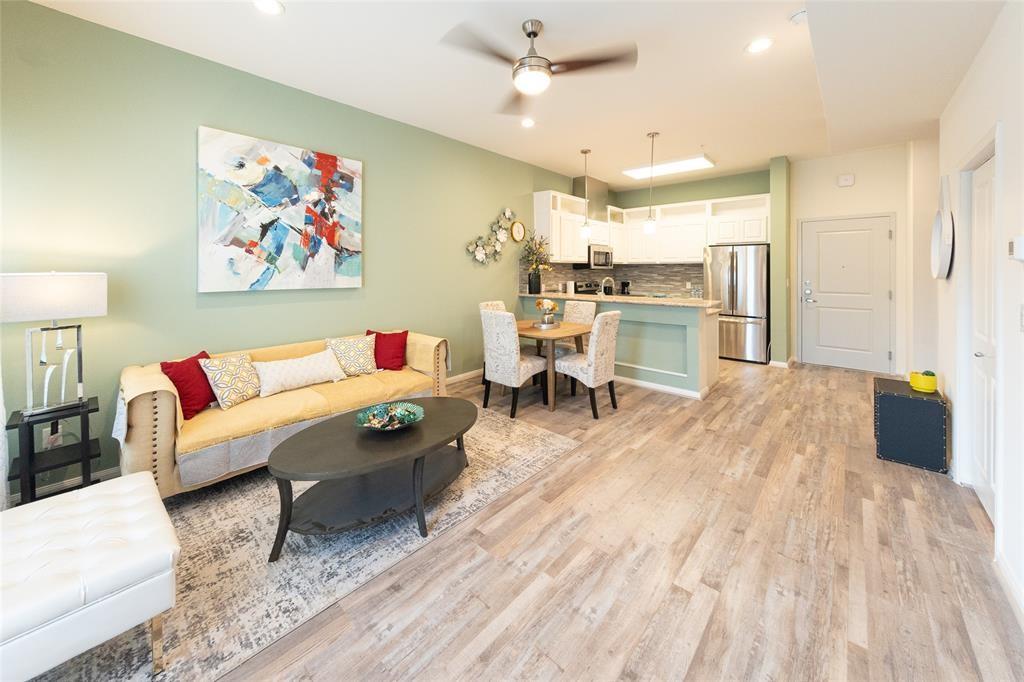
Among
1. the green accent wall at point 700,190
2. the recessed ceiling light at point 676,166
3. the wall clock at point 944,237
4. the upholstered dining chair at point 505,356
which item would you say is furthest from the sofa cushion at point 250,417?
the green accent wall at point 700,190

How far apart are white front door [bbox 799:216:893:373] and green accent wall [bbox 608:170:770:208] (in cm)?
92

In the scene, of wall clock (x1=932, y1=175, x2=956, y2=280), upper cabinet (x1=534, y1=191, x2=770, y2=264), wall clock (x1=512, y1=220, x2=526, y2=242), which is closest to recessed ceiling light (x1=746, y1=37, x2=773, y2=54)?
wall clock (x1=932, y1=175, x2=956, y2=280)

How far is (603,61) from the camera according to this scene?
2.34 meters

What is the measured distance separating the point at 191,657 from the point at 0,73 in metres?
3.28

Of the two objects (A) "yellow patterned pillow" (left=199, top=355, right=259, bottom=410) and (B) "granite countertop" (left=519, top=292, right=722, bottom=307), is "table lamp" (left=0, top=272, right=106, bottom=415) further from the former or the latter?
(B) "granite countertop" (left=519, top=292, right=722, bottom=307)

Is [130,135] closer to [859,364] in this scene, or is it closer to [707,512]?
[707,512]

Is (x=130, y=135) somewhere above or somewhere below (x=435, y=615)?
above

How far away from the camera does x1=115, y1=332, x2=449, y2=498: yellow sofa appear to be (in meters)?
2.27

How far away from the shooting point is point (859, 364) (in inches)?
219

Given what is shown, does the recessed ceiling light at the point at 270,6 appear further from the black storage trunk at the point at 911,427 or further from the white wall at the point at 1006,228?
the black storage trunk at the point at 911,427

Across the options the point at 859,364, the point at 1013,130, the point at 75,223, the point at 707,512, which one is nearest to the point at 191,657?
the point at 707,512

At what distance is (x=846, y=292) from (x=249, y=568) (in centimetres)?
697

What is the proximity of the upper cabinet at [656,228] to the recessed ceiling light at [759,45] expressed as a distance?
281cm

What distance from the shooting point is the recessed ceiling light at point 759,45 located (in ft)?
9.12
